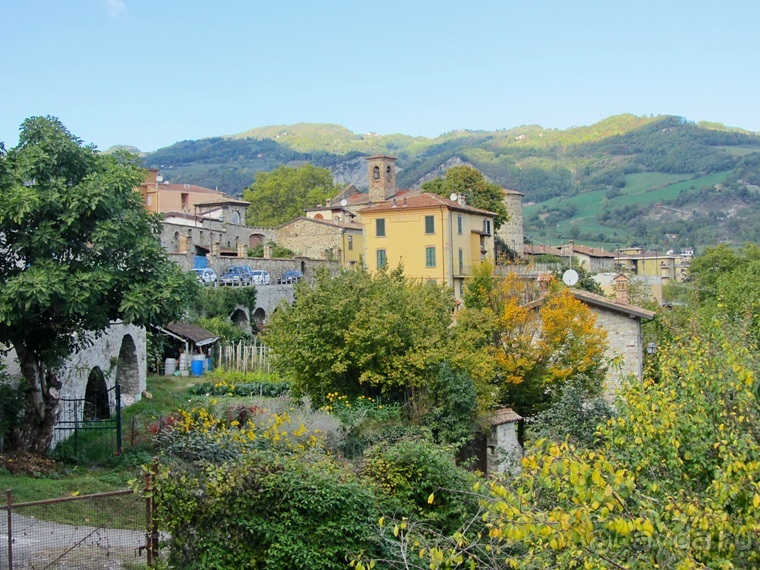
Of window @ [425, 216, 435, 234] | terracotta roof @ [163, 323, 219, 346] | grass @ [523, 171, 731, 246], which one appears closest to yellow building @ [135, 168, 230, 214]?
window @ [425, 216, 435, 234]

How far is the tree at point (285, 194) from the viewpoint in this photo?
309 feet

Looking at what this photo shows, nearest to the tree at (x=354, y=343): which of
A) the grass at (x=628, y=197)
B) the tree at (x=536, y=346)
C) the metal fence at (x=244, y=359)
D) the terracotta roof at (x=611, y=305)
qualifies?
the tree at (x=536, y=346)

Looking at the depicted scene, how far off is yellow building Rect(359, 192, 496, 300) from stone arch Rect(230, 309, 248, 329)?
9.38m

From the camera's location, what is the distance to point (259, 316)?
5081cm

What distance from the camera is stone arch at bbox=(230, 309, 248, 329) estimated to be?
158ft

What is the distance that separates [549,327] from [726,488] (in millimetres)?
20468

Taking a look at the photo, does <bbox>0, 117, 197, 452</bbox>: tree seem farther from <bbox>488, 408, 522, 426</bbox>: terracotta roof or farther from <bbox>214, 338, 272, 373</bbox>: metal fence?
<bbox>214, 338, 272, 373</bbox>: metal fence

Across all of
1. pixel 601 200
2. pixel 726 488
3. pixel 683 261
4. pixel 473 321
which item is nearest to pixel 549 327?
pixel 473 321

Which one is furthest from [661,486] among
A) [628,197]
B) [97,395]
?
[628,197]

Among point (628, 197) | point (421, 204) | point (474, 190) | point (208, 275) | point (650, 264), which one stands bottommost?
point (208, 275)

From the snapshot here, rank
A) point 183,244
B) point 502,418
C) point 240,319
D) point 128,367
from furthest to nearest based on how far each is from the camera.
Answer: point 183,244 → point 240,319 → point 128,367 → point 502,418

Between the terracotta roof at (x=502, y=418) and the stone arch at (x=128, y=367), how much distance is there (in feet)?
37.3

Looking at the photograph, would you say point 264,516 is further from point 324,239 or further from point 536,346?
point 324,239

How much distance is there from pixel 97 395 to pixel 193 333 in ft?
43.2
